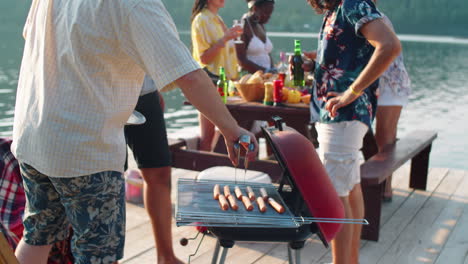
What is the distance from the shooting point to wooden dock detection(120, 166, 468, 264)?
3342 mm

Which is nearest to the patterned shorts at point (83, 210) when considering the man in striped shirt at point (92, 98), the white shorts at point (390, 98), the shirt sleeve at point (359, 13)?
the man in striped shirt at point (92, 98)

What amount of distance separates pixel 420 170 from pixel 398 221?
91cm

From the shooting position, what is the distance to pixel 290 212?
2016mm

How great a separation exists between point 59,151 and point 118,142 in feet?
0.65

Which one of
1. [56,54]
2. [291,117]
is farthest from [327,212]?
[291,117]

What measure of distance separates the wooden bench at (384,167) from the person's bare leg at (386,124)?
3.0 inches

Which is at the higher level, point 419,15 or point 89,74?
point 89,74

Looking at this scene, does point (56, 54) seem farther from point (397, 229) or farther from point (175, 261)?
point (397, 229)

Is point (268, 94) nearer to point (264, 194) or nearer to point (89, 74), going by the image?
point (264, 194)

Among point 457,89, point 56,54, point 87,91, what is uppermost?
point 56,54

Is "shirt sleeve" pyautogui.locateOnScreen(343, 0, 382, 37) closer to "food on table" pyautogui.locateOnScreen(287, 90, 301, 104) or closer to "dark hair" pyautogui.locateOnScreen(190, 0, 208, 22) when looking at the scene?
"food on table" pyautogui.locateOnScreen(287, 90, 301, 104)

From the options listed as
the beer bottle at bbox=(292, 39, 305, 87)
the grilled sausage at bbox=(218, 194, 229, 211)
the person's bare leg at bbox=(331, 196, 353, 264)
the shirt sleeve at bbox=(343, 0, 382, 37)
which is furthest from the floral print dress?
the beer bottle at bbox=(292, 39, 305, 87)

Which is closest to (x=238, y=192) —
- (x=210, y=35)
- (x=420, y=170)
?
(x=210, y=35)

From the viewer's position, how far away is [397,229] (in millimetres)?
3885
